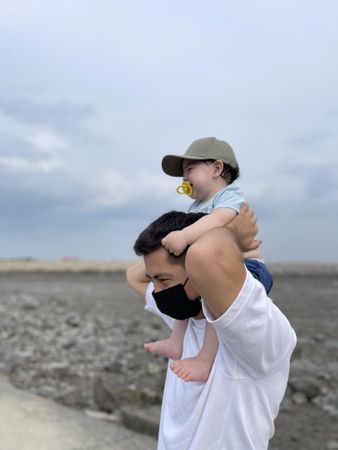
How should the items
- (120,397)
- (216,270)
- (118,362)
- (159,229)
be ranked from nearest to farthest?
(216,270) → (159,229) → (120,397) → (118,362)

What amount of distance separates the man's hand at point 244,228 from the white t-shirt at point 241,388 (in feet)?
0.66

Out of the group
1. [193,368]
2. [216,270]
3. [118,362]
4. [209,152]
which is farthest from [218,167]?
[118,362]

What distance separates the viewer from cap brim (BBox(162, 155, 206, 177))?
2320 millimetres

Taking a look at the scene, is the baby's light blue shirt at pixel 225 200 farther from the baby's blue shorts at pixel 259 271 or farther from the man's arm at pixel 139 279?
the man's arm at pixel 139 279

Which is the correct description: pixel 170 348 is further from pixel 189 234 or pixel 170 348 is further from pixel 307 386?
pixel 307 386

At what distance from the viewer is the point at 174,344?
218 cm

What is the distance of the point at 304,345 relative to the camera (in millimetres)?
10977

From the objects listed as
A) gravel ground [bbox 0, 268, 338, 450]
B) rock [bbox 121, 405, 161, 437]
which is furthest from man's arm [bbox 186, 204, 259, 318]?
gravel ground [bbox 0, 268, 338, 450]

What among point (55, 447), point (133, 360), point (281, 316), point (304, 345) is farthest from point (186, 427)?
point (304, 345)

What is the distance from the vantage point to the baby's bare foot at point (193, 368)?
6.16 feet

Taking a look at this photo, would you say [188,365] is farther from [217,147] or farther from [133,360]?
[133,360]

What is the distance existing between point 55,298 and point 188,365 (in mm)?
20267

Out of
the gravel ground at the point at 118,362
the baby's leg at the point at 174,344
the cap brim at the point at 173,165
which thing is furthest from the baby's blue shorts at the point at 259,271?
the gravel ground at the point at 118,362

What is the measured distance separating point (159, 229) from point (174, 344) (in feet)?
1.54
